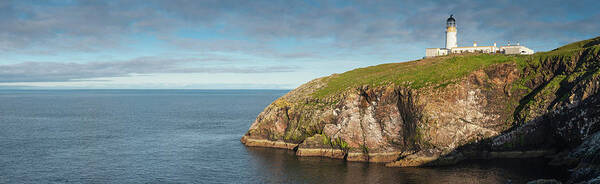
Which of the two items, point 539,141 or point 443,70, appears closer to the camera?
point 539,141

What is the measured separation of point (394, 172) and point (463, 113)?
16.7 meters

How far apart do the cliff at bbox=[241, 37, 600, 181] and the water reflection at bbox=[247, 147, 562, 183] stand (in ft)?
9.51

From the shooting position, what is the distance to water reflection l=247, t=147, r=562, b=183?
4900 cm

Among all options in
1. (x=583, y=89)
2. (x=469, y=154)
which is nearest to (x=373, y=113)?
(x=469, y=154)

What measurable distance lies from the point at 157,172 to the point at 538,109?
181 ft

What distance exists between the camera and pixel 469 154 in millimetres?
59500

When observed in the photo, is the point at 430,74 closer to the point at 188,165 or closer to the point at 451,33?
the point at 451,33

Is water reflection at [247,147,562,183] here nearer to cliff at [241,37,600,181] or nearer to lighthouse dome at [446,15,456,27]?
cliff at [241,37,600,181]

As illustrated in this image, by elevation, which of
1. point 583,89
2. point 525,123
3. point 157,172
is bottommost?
point 157,172

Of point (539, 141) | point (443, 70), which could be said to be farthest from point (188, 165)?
point (539, 141)

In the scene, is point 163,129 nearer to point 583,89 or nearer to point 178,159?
point 178,159

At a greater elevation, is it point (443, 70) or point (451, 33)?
point (451, 33)

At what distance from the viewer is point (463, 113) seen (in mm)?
61531

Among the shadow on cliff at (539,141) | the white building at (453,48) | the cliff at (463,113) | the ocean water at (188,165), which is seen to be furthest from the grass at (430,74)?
the white building at (453,48)
